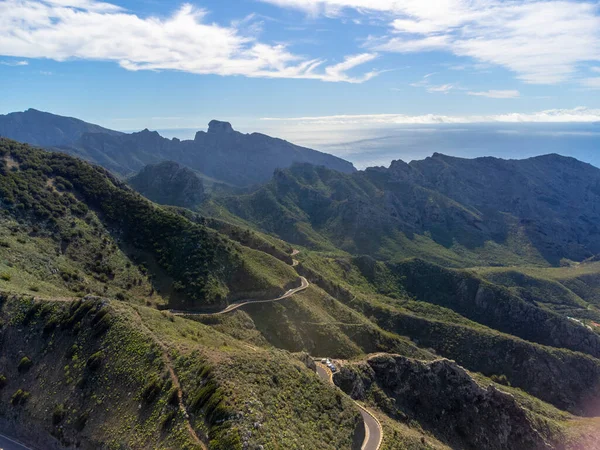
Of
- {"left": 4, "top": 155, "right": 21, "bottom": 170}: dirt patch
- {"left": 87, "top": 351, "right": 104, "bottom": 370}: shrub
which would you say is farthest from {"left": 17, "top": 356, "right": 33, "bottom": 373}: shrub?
{"left": 4, "top": 155, "right": 21, "bottom": 170}: dirt patch

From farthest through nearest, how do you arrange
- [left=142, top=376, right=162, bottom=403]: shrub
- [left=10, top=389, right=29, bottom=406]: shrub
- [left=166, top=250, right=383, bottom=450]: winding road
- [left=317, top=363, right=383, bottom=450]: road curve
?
[left=166, top=250, right=383, bottom=450]: winding road < [left=317, top=363, right=383, bottom=450]: road curve < [left=10, top=389, right=29, bottom=406]: shrub < [left=142, top=376, right=162, bottom=403]: shrub

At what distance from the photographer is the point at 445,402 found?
67.4m

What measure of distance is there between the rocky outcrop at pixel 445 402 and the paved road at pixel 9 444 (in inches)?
1600

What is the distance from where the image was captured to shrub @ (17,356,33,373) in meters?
46.7

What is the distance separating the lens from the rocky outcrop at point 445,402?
207ft

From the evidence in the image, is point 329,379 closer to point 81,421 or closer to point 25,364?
point 81,421

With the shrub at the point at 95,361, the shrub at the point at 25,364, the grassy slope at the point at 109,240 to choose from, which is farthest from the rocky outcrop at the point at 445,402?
the shrub at the point at 25,364

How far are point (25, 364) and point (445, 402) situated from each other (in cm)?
6181

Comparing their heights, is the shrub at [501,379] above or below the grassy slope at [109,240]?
below

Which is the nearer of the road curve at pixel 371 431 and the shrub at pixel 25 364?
the road curve at pixel 371 431

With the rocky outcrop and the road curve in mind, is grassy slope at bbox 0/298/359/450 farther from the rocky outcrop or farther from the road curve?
the rocky outcrop

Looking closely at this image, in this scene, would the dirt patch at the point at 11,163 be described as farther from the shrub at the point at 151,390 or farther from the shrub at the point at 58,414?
the shrub at the point at 151,390

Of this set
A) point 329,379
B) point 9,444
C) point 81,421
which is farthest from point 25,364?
point 329,379

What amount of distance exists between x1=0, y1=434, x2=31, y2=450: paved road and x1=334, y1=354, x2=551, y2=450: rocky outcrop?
40646 mm
